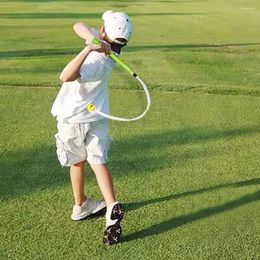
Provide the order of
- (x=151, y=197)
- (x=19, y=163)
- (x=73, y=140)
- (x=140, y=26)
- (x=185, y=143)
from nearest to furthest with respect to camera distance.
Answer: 1. (x=73, y=140)
2. (x=151, y=197)
3. (x=19, y=163)
4. (x=185, y=143)
5. (x=140, y=26)

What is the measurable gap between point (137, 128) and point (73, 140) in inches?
91.6

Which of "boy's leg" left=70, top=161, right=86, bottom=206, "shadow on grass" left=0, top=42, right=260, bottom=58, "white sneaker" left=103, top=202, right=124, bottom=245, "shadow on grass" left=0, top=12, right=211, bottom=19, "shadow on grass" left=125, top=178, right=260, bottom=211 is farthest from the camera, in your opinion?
"shadow on grass" left=0, top=12, right=211, bottom=19

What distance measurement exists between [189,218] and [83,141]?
3.01 ft

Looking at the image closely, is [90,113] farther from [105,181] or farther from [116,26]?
[116,26]

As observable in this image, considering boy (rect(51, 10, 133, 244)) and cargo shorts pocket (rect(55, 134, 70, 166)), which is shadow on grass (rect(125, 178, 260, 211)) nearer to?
boy (rect(51, 10, 133, 244))

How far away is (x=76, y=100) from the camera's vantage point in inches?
141

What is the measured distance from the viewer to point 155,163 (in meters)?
4.97

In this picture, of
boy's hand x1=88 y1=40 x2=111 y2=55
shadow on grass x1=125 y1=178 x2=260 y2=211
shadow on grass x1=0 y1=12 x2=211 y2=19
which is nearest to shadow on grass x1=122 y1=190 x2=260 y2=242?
shadow on grass x1=125 y1=178 x2=260 y2=211

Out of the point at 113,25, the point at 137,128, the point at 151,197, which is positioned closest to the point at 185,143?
the point at 137,128

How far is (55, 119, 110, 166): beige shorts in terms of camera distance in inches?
144

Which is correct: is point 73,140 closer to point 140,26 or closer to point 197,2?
point 140,26

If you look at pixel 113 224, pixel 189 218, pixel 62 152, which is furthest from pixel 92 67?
pixel 189 218

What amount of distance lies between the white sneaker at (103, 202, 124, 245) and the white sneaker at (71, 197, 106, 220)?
0.33 metres

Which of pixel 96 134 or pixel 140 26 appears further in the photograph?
A: pixel 140 26
